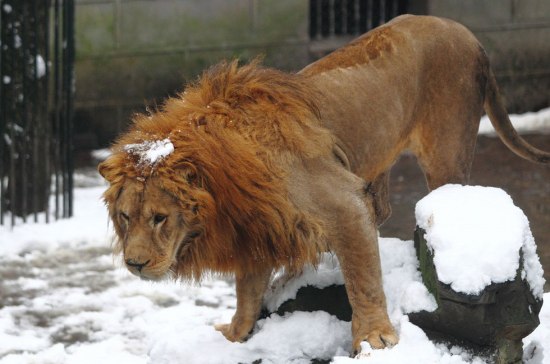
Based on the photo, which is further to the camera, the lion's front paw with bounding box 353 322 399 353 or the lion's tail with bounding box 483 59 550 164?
the lion's tail with bounding box 483 59 550 164

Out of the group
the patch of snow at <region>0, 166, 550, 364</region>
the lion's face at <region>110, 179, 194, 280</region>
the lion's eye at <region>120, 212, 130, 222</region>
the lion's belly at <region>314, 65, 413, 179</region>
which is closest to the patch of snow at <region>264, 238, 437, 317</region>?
the patch of snow at <region>0, 166, 550, 364</region>

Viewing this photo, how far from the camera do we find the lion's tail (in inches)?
209

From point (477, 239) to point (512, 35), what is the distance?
291 inches

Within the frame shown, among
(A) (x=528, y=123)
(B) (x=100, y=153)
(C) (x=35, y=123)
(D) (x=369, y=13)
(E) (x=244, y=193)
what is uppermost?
(E) (x=244, y=193)

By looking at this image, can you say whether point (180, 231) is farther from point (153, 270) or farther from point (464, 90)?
Result: point (464, 90)

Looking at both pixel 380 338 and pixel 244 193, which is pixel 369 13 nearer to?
pixel 380 338

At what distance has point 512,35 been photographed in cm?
1127

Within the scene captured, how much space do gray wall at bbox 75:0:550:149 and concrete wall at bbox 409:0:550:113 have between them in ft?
0.07

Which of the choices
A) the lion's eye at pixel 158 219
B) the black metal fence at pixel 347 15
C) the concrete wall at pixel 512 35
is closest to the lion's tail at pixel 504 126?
the lion's eye at pixel 158 219

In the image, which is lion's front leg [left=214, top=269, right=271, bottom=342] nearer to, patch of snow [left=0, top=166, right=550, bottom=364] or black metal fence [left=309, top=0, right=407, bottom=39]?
patch of snow [left=0, top=166, right=550, bottom=364]

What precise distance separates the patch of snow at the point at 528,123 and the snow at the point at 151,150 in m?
7.15

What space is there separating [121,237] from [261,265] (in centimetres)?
55

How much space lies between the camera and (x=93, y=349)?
17.9ft

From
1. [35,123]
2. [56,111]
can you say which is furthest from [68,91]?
[35,123]
